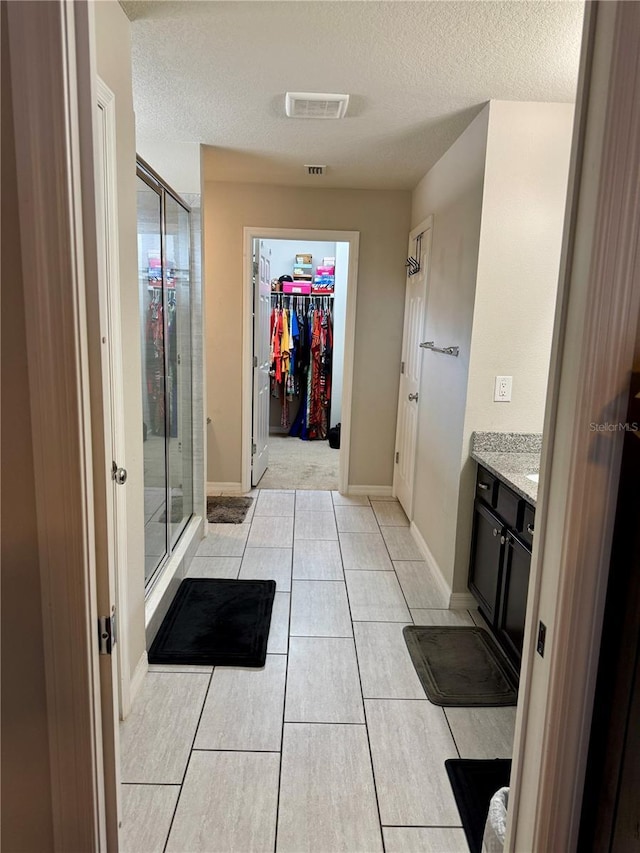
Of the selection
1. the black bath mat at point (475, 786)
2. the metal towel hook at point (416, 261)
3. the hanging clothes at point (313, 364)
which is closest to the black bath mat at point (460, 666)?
the black bath mat at point (475, 786)

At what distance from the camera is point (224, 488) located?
4.73 metres

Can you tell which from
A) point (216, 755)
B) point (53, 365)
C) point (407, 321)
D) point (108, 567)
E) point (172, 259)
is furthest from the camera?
point (407, 321)

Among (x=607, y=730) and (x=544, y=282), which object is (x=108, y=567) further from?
(x=544, y=282)

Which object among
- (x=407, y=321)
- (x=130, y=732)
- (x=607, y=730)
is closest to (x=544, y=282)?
(x=407, y=321)

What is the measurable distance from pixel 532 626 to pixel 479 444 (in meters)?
1.83

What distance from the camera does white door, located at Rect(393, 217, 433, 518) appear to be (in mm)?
3858

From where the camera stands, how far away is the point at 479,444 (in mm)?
2770

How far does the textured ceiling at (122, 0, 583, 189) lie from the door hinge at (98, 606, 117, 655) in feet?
6.59

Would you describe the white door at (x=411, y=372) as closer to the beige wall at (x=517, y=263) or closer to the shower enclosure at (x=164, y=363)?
the beige wall at (x=517, y=263)

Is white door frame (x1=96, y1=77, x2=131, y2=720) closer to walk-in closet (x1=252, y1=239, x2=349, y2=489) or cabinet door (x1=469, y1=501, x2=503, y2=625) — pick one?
cabinet door (x1=469, y1=501, x2=503, y2=625)

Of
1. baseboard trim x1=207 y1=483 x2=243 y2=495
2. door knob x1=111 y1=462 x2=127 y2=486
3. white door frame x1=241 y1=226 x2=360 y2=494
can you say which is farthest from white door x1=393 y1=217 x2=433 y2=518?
door knob x1=111 y1=462 x2=127 y2=486

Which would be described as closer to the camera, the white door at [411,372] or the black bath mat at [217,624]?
the black bath mat at [217,624]

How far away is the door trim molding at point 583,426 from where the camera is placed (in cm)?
82

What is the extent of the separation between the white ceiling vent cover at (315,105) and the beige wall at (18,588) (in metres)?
2.06
